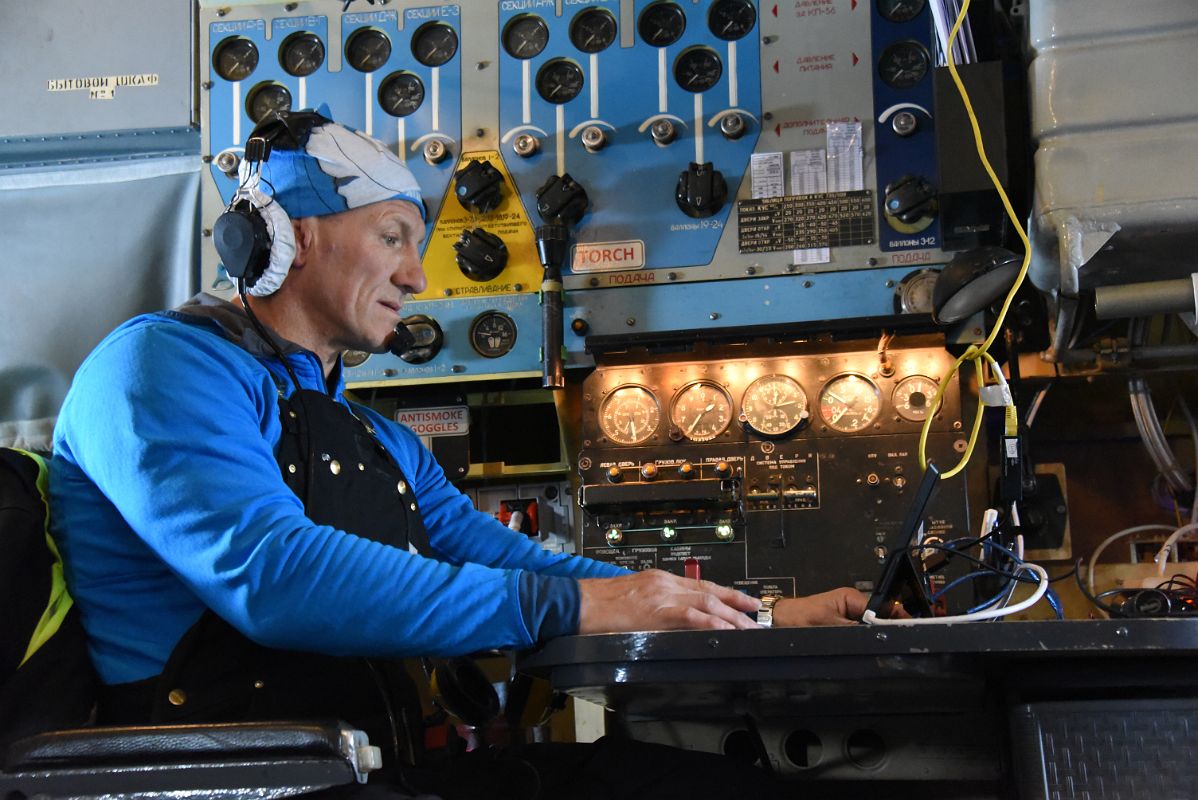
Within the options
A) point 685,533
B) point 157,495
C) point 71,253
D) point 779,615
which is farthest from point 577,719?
point 71,253

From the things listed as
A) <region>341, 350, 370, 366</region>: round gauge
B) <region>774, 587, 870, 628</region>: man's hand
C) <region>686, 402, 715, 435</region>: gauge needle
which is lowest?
<region>774, 587, 870, 628</region>: man's hand

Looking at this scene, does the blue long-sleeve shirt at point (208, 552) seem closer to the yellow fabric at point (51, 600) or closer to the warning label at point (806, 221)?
the yellow fabric at point (51, 600)

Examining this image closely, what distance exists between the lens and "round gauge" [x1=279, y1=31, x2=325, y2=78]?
3.03 metres

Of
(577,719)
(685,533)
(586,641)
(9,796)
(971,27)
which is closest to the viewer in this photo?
(9,796)

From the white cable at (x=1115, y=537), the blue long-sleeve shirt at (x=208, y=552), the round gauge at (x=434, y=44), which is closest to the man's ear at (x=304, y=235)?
the blue long-sleeve shirt at (x=208, y=552)

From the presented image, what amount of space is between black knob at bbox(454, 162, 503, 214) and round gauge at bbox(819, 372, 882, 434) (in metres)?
0.86

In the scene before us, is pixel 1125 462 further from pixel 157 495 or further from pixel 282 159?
pixel 157 495

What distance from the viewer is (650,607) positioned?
1.50 metres

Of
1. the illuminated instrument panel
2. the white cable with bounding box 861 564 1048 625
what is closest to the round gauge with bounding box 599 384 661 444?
the illuminated instrument panel

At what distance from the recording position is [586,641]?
1.35 meters

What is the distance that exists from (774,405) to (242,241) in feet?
3.95

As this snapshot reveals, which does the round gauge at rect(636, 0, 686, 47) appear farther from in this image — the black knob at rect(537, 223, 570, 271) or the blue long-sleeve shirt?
the blue long-sleeve shirt

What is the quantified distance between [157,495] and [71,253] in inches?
81.1

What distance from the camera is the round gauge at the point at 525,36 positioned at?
2.91 metres
